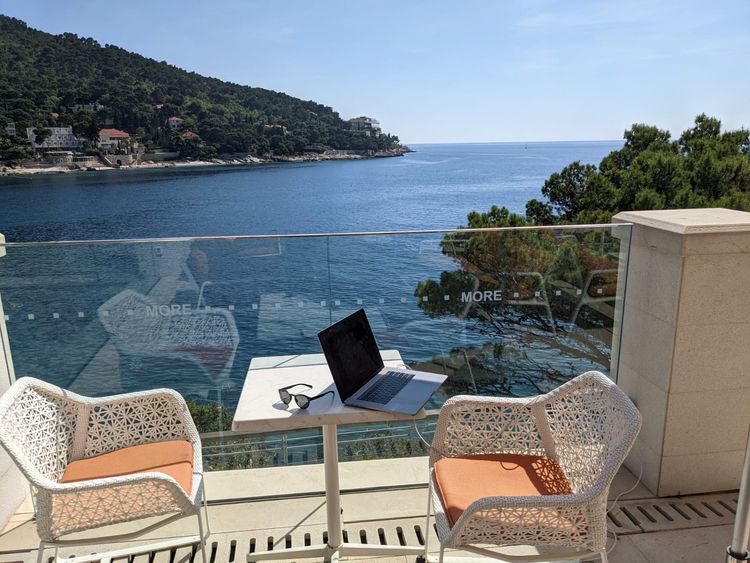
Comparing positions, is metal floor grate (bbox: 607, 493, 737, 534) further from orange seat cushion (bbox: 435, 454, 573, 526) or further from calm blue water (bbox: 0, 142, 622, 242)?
calm blue water (bbox: 0, 142, 622, 242)

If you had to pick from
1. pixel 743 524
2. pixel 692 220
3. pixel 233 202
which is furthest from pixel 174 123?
pixel 743 524

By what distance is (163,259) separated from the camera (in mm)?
2799

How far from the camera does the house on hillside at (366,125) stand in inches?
2420

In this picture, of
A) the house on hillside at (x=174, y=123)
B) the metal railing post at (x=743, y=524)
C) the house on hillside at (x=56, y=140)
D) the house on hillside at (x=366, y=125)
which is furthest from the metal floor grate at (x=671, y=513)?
the house on hillside at (x=366, y=125)

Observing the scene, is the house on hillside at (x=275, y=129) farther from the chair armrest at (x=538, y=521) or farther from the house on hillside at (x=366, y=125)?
the chair armrest at (x=538, y=521)

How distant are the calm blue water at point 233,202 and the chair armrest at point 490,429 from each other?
36151mm

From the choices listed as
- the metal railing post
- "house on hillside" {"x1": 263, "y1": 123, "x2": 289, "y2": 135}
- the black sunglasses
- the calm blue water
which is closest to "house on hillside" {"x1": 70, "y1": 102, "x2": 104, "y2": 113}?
the calm blue water

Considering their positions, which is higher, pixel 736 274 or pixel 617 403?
pixel 736 274

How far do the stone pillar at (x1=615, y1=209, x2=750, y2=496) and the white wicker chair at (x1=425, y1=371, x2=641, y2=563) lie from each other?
0.82 m

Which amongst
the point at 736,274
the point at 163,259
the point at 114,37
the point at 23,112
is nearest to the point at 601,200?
the point at 736,274

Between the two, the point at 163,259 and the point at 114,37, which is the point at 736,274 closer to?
the point at 163,259

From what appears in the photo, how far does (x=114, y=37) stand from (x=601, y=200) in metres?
58.7

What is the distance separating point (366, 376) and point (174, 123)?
4735 centimetres

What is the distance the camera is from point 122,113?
43344mm
